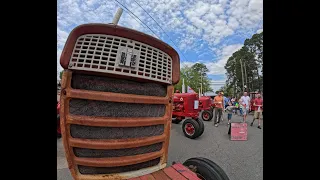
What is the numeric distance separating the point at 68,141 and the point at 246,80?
88.1ft

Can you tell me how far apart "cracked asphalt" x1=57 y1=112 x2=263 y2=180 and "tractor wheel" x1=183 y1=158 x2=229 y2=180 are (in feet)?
3.66

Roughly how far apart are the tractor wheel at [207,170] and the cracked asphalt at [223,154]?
1.12 meters

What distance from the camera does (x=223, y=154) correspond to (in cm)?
297

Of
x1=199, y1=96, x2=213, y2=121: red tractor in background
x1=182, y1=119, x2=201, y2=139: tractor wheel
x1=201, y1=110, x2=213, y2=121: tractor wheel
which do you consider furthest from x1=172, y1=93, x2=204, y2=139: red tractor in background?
x1=201, y1=110, x2=213, y2=121: tractor wheel

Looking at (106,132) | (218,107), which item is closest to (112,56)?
(106,132)

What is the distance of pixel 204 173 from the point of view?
1.27m

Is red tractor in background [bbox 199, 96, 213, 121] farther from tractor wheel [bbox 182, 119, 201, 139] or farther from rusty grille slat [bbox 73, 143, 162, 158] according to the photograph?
rusty grille slat [bbox 73, 143, 162, 158]

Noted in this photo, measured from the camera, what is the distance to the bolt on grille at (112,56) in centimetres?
89

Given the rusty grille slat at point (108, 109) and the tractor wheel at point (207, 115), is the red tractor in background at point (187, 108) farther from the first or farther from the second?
the rusty grille slat at point (108, 109)

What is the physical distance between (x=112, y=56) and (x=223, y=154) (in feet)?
9.58

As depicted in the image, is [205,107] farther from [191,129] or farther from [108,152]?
[108,152]

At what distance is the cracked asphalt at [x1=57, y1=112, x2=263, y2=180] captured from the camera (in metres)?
2.23
